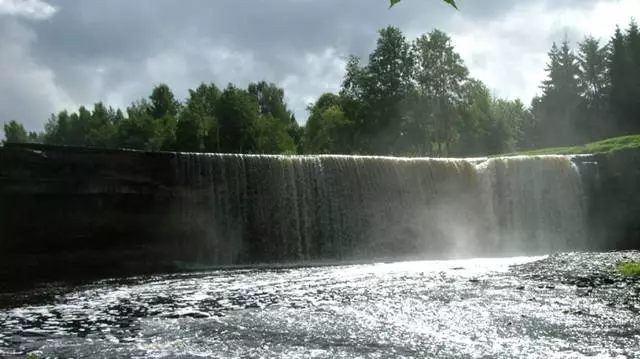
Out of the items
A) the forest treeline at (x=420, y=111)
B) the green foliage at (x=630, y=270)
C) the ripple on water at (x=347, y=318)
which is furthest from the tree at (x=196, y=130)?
the green foliage at (x=630, y=270)

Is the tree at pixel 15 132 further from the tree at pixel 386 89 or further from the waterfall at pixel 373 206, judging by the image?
the waterfall at pixel 373 206

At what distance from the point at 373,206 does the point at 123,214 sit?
456 inches

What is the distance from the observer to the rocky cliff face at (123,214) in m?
22.8

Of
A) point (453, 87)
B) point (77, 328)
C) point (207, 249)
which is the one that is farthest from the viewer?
point (453, 87)

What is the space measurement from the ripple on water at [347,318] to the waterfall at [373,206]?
333 inches

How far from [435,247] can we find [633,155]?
12.3 m

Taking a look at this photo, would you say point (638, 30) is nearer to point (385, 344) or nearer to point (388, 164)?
point (388, 164)

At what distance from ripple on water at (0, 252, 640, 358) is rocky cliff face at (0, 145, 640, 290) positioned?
6.34m

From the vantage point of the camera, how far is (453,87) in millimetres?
60750

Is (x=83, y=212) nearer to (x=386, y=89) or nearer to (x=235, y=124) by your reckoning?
(x=386, y=89)

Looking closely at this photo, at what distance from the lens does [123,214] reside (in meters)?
24.6

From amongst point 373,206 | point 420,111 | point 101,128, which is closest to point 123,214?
point 373,206

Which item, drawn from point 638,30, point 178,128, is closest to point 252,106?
point 178,128

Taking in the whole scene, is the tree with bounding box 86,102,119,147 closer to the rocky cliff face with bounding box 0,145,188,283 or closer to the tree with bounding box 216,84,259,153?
the tree with bounding box 216,84,259,153
